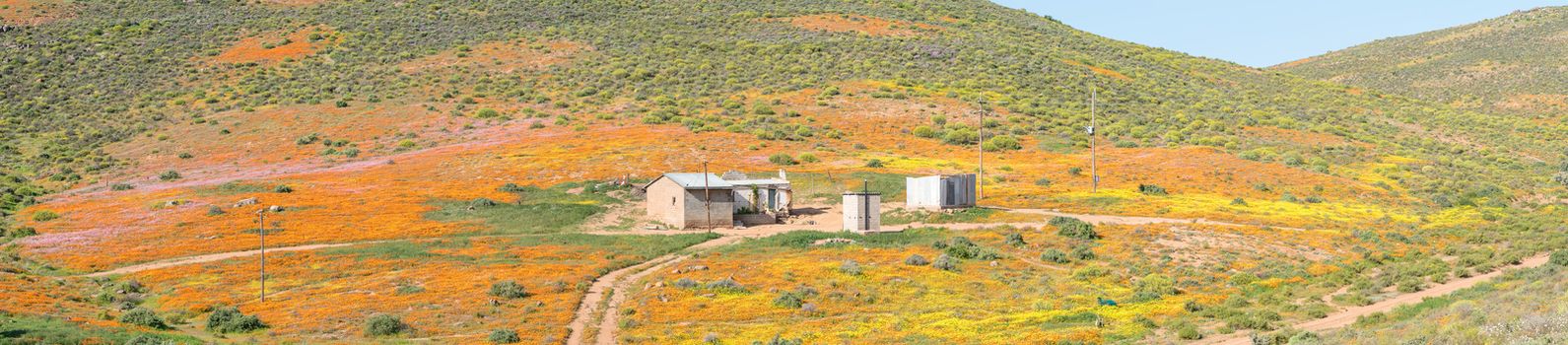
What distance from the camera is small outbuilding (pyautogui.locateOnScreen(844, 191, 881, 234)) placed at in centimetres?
5619

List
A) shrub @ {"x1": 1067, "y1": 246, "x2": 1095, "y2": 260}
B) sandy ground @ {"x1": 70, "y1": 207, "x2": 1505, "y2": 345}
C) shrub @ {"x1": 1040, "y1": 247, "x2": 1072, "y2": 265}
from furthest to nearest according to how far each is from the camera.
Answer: shrub @ {"x1": 1067, "y1": 246, "x2": 1095, "y2": 260} < shrub @ {"x1": 1040, "y1": 247, "x2": 1072, "y2": 265} < sandy ground @ {"x1": 70, "y1": 207, "x2": 1505, "y2": 345}

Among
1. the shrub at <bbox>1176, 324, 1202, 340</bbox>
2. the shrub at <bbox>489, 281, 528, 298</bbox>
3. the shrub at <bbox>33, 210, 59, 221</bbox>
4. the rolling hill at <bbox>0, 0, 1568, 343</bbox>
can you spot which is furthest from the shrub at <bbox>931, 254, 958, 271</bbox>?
the shrub at <bbox>33, 210, 59, 221</bbox>

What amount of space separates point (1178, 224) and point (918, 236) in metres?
10.8

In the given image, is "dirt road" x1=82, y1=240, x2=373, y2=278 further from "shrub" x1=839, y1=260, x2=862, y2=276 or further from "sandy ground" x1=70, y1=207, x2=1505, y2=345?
"shrub" x1=839, y1=260, x2=862, y2=276

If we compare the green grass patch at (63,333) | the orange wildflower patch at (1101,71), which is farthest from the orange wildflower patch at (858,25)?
the green grass patch at (63,333)

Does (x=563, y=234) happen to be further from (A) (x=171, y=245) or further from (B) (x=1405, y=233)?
(B) (x=1405, y=233)

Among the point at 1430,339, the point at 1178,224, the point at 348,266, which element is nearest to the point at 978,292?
the point at 1178,224

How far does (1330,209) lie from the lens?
63000mm

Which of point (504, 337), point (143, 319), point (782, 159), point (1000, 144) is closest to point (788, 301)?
point (504, 337)

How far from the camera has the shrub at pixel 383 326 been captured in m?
36.5

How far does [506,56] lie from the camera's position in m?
120

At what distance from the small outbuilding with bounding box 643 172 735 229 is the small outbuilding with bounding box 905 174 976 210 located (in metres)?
8.51

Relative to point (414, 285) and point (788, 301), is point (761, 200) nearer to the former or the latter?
point (414, 285)

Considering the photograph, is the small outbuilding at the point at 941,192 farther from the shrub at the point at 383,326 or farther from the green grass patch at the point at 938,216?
the shrub at the point at 383,326
